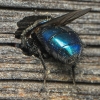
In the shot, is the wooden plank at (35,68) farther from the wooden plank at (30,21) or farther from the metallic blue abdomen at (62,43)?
the wooden plank at (30,21)

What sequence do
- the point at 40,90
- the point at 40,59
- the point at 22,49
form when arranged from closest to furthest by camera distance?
the point at 40,90
the point at 40,59
the point at 22,49

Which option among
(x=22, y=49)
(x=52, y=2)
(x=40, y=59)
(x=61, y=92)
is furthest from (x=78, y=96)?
(x=52, y=2)

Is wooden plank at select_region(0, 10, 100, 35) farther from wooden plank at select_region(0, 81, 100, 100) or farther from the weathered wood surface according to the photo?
wooden plank at select_region(0, 81, 100, 100)

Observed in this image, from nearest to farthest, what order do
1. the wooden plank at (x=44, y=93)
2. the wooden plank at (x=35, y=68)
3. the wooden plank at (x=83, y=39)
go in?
1. the wooden plank at (x=44, y=93)
2. the wooden plank at (x=35, y=68)
3. the wooden plank at (x=83, y=39)

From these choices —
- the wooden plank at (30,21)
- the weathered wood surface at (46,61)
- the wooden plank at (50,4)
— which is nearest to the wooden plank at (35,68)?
the weathered wood surface at (46,61)

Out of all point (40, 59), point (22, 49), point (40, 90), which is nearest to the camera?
point (40, 90)

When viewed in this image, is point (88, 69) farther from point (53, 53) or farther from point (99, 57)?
point (53, 53)
